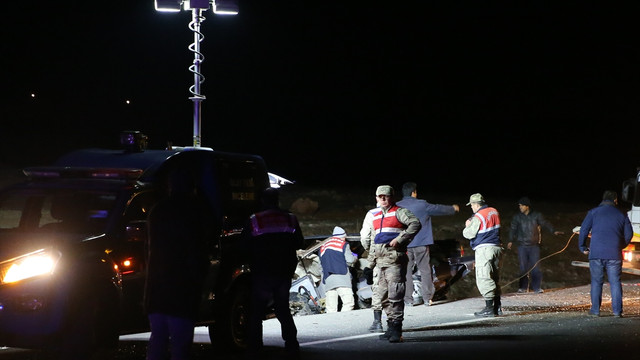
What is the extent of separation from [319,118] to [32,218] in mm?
59047

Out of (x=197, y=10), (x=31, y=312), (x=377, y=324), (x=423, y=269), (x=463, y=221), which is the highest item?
(x=197, y=10)

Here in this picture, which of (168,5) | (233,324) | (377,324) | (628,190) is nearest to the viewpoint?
(233,324)

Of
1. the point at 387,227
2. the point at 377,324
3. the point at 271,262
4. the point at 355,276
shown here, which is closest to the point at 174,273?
the point at 271,262

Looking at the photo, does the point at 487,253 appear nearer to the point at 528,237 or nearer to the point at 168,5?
the point at 528,237

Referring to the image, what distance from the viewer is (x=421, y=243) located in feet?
45.3

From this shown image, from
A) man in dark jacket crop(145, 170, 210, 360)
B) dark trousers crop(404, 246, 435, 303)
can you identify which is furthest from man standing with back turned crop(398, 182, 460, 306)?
man in dark jacket crop(145, 170, 210, 360)

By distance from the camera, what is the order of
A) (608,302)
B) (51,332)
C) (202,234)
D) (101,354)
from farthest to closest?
(608,302), (101,354), (51,332), (202,234)

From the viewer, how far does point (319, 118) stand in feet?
221

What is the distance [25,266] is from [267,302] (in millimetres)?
2441

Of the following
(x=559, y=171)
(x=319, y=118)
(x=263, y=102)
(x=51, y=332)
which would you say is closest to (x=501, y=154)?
(x=559, y=171)

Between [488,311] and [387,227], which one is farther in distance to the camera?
[488,311]

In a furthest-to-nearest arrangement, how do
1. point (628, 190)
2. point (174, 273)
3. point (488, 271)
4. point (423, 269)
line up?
point (628, 190) → point (423, 269) → point (488, 271) → point (174, 273)

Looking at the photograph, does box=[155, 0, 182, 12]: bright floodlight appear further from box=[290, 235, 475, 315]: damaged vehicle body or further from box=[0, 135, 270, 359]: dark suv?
box=[0, 135, 270, 359]: dark suv

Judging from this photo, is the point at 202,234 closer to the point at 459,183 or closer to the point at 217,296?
the point at 217,296
